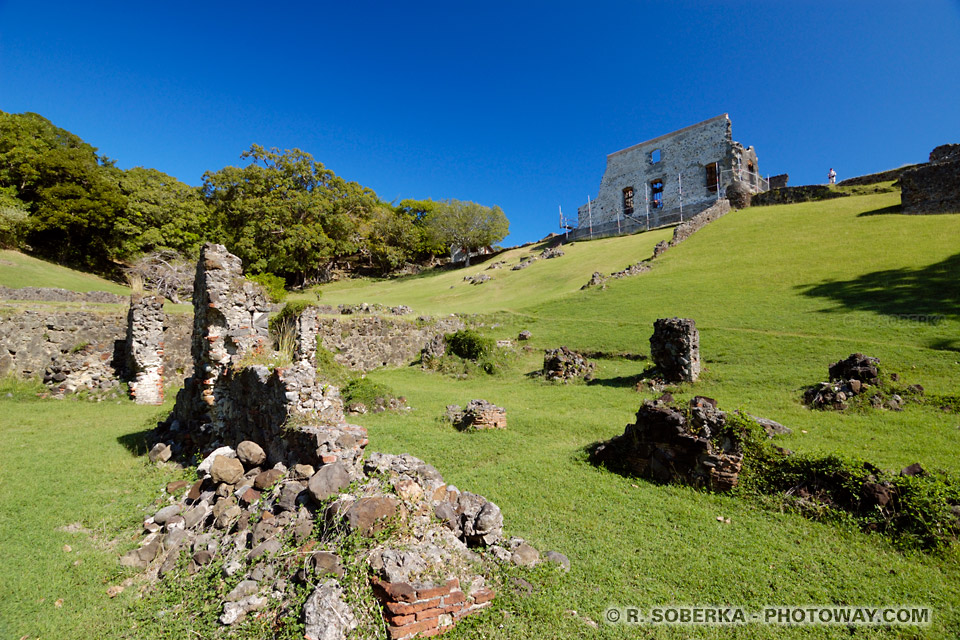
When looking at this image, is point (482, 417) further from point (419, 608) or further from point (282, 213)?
point (282, 213)

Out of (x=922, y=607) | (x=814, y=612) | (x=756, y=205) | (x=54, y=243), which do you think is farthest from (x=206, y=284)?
(x=756, y=205)

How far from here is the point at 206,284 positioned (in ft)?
25.8

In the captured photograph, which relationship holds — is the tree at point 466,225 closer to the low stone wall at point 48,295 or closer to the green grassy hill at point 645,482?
the green grassy hill at point 645,482

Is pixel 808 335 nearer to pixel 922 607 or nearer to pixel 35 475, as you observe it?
pixel 922 607

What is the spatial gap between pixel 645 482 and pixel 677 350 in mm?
6957

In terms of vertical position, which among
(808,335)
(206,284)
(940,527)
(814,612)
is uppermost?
(206,284)

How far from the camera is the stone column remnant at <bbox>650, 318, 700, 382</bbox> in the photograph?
39.6 feet

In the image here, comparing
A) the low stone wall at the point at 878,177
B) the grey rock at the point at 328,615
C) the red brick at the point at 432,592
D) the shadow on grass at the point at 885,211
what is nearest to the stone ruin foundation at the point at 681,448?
the red brick at the point at 432,592

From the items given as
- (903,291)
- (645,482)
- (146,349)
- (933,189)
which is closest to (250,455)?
(645,482)

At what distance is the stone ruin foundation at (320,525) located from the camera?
3406mm

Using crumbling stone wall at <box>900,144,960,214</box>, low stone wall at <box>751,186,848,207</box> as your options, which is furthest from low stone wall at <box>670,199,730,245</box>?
crumbling stone wall at <box>900,144,960,214</box>

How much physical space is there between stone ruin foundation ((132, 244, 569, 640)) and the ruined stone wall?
46307 mm

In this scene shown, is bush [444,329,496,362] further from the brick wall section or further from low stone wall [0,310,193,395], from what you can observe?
the brick wall section

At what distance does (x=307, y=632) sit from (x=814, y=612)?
414 cm
